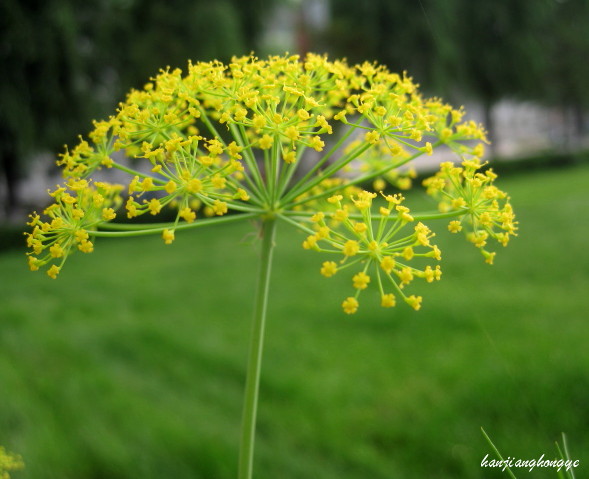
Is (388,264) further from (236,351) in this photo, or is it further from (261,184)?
(236,351)

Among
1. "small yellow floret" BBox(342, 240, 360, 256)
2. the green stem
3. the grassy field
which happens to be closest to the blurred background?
the grassy field

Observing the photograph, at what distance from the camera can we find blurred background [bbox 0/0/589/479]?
324cm

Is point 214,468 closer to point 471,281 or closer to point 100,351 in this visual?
point 100,351

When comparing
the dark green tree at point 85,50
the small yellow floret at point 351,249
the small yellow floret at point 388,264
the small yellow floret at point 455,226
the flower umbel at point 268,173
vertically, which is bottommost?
the small yellow floret at point 388,264

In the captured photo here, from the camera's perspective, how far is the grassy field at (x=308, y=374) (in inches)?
125

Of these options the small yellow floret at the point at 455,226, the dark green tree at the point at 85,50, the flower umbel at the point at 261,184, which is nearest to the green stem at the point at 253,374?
the flower umbel at the point at 261,184

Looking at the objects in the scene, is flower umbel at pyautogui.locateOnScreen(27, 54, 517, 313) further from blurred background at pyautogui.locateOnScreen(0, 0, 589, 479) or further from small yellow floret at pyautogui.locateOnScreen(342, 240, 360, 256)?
blurred background at pyautogui.locateOnScreen(0, 0, 589, 479)

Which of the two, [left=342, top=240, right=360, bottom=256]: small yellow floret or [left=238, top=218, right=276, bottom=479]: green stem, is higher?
[left=342, top=240, right=360, bottom=256]: small yellow floret

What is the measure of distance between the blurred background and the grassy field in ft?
0.05

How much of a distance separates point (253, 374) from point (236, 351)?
12.4 feet

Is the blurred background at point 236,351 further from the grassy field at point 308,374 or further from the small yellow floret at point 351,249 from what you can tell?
the small yellow floret at point 351,249

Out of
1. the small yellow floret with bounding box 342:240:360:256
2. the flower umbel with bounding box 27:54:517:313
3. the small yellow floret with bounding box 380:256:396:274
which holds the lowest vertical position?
the small yellow floret with bounding box 380:256:396:274

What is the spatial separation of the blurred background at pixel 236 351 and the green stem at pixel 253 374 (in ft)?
0.59

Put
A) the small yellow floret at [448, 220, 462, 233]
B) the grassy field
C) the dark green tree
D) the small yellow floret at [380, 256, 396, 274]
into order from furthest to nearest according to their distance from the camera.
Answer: the dark green tree
the grassy field
the small yellow floret at [448, 220, 462, 233]
the small yellow floret at [380, 256, 396, 274]
